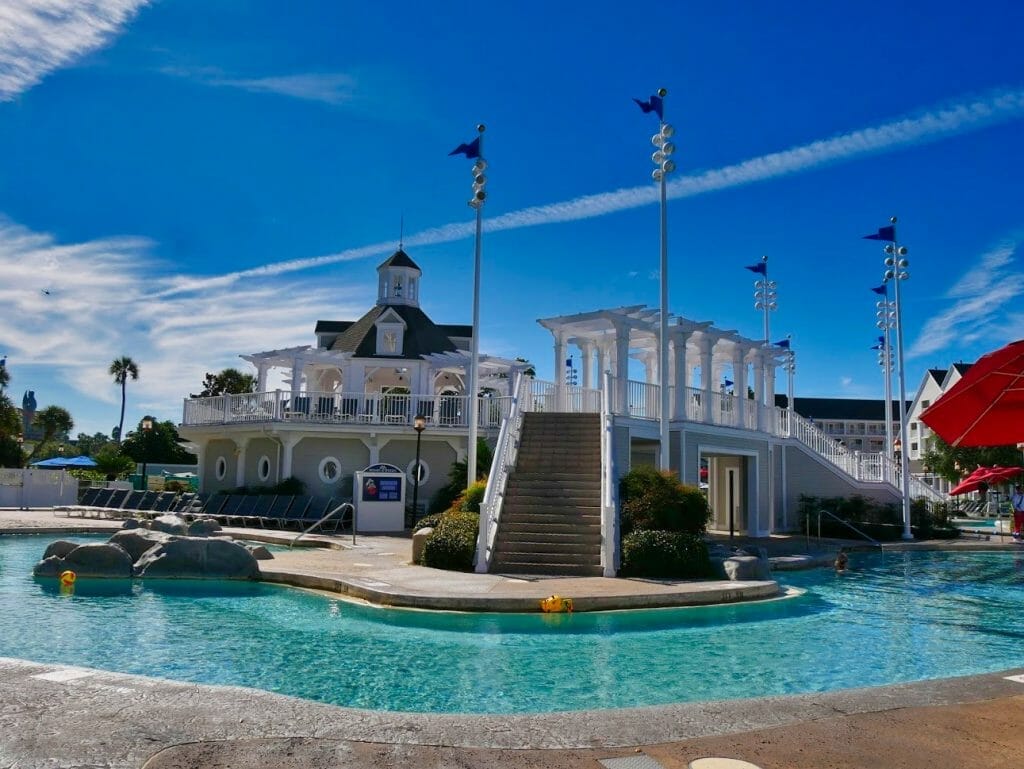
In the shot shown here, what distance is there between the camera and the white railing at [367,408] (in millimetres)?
28000

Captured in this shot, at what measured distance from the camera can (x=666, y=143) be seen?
1988 centimetres

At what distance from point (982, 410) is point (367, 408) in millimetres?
22527

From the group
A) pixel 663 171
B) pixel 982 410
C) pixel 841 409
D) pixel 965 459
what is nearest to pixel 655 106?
pixel 663 171

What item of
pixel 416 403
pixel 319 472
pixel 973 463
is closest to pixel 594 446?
pixel 416 403

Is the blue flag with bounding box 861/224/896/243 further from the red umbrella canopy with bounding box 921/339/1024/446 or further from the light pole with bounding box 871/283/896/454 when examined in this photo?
the red umbrella canopy with bounding box 921/339/1024/446

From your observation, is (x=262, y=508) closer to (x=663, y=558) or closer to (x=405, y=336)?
(x=405, y=336)

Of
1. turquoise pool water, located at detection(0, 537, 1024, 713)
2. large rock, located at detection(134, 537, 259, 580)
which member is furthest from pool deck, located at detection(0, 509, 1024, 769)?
large rock, located at detection(134, 537, 259, 580)

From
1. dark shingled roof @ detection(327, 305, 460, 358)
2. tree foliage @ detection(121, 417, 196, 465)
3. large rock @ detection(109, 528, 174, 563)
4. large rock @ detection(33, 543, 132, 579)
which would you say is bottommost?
large rock @ detection(33, 543, 132, 579)

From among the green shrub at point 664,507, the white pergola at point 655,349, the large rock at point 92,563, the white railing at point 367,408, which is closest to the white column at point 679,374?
the white pergola at point 655,349

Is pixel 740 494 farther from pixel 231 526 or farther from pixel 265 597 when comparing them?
pixel 265 597

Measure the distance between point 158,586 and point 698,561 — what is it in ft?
30.8

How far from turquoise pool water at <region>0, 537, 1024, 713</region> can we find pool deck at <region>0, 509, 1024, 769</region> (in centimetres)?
165

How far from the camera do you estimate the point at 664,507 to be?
1584cm

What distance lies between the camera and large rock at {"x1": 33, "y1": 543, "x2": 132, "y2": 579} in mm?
14242
